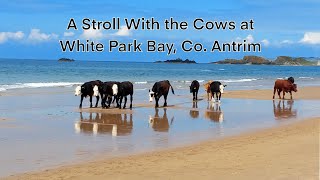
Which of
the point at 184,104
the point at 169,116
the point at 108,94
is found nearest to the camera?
the point at 169,116

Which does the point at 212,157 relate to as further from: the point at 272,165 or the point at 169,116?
the point at 169,116

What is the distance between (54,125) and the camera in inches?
623

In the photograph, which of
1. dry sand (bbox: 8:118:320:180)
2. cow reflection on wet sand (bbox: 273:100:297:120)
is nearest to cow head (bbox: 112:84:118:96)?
cow reflection on wet sand (bbox: 273:100:297:120)

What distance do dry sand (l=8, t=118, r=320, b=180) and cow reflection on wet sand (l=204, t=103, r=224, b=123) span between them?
5.79m

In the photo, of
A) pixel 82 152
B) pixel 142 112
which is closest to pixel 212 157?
pixel 82 152

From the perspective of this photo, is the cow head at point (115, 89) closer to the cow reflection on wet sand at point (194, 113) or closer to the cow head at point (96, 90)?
the cow head at point (96, 90)

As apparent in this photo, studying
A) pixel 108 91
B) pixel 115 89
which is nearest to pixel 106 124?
pixel 115 89

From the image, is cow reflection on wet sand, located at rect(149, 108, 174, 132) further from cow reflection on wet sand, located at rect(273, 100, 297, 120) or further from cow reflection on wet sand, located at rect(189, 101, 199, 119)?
cow reflection on wet sand, located at rect(273, 100, 297, 120)

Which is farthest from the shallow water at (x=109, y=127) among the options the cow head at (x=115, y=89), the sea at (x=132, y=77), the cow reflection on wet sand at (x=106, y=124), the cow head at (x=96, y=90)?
the sea at (x=132, y=77)

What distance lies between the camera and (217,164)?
31.2 feet

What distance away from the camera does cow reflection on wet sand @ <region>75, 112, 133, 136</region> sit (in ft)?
48.0

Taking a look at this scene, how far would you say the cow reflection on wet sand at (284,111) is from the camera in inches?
774

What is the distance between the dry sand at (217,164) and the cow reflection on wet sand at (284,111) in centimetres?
711

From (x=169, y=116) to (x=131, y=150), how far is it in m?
7.70
